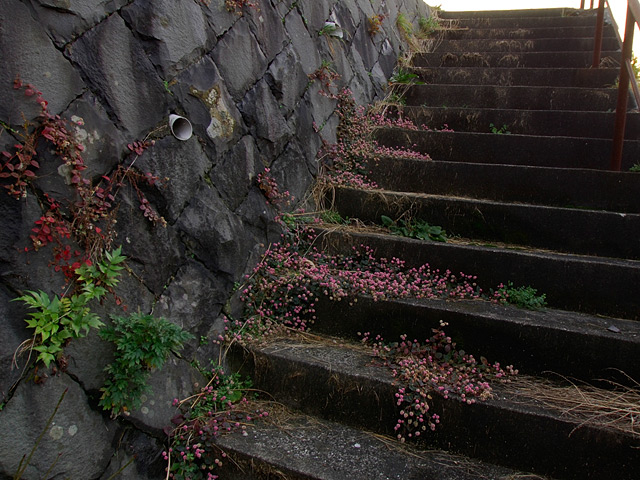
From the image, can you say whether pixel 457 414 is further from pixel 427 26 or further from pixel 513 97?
pixel 427 26

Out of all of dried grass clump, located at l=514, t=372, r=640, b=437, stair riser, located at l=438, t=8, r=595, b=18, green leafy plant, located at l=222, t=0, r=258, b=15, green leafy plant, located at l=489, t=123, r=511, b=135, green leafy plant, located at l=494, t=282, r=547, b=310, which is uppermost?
stair riser, located at l=438, t=8, r=595, b=18

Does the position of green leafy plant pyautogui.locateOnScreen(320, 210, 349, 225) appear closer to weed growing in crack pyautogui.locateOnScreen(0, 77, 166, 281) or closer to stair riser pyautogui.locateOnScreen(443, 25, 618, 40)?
weed growing in crack pyautogui.locateOnScreen(0, 77, 166, 281)

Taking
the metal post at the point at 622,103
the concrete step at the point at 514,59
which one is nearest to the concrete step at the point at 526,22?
the concrete step at the point at 514,59

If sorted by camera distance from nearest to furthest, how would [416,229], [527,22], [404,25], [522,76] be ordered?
1. [416,229]
2. [522,76]
3. [404,25]
4. [527,22]

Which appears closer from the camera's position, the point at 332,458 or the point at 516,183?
the point at 332,458

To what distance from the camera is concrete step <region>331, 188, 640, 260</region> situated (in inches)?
99.0

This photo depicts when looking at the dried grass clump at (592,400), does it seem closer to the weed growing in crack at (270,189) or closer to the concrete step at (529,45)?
the weed growing in crack at (270,189)

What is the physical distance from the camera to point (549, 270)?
2.34 meters

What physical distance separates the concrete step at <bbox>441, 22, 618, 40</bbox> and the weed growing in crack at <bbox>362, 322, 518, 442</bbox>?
4.16 m

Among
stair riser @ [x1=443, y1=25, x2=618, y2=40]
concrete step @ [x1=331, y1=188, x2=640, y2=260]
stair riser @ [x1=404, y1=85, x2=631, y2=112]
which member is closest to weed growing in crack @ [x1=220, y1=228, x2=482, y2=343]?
concrete step @ [x1=331, y1=188, x2=640, y2=260]

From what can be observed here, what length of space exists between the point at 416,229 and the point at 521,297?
2.44 feet

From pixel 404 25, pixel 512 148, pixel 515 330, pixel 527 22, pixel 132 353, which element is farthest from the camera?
pixel 527 22

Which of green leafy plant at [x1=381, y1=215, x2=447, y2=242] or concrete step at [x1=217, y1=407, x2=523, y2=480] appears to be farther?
green leafy plant at [x1=381, y1=215, x2=447, y2=242]

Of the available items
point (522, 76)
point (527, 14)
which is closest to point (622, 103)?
point (522, 76)
